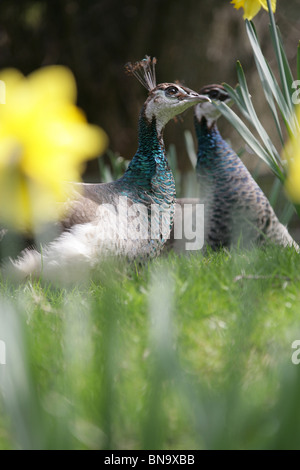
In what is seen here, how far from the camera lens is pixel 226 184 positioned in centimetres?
236

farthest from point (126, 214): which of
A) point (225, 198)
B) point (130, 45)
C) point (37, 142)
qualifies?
point (130, 45)

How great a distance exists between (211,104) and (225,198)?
0.48 metres

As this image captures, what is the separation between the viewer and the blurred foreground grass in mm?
702

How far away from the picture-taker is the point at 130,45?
4039 millimetres

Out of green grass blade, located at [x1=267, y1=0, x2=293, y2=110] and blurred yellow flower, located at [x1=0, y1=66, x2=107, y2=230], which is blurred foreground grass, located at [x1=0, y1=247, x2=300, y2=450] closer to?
blurred yellow flower, located at [x1=0, y1=66, x2=107, y2=230]

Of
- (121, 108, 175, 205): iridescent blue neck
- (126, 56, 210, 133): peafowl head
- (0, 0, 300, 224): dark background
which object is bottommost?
(121, 108, 175, 205): iridescent blue neck

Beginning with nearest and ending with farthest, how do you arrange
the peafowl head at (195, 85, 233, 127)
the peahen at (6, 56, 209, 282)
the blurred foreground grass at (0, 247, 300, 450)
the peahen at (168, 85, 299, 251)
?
the blurred foreground grass at (0, 247, 300, 450) → the peahen at (6, 56, 209, 282) → the peahen at (168, 85, 299, 251) → the peafowl head at (195, 85, 233, 127)

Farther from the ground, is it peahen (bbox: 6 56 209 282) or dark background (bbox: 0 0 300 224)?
dark background (bbox: 0 0 300 224)

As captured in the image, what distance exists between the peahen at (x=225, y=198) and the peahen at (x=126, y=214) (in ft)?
0.85

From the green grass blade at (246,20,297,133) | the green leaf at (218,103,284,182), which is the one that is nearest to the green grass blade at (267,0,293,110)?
the green grass blade at (246,20,297,133)

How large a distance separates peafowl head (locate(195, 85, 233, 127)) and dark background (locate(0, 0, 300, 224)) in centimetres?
141

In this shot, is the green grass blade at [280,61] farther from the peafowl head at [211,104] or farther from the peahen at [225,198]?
the peafowl head at [211,104]

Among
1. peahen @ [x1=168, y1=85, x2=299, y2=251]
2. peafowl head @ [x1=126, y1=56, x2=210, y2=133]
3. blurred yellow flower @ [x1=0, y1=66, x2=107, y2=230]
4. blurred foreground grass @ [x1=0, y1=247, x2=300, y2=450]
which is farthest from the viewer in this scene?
peahen @ [x1=168, y1=85, x2=299, y2=251]

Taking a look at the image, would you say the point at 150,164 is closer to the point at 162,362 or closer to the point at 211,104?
the point at 211,104
